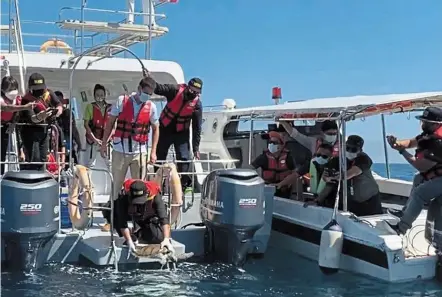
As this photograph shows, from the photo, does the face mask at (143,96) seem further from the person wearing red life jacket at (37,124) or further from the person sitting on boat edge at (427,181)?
the person sitting on boat edge at (427,181)

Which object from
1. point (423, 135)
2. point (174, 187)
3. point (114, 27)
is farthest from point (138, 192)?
point (114, 27)

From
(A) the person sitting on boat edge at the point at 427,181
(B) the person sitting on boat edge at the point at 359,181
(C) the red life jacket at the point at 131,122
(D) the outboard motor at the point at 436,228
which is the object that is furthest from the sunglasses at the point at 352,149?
(C) the red life jacket at the point at 131,122

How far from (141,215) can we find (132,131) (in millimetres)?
1032

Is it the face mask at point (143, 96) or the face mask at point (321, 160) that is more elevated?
the face mask at point (143, 96)

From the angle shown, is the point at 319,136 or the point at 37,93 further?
the point at 319,136

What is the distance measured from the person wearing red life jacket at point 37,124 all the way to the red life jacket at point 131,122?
687 millimetres

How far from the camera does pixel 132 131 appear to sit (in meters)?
7.16

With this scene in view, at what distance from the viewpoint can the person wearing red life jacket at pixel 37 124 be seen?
7039 mm

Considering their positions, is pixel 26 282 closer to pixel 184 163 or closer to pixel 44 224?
pixel 44 224

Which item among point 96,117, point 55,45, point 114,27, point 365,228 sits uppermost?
point 114,27

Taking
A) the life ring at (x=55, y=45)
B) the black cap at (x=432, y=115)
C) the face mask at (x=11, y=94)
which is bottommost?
the black cap at (x=432, y=115)

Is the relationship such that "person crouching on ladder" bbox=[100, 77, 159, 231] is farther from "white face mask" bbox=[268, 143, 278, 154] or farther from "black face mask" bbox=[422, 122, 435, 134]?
"black face mask" bbox=[422, 122, 435, 134]

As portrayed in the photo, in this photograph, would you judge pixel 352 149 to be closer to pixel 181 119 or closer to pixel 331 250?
pixel 331 250

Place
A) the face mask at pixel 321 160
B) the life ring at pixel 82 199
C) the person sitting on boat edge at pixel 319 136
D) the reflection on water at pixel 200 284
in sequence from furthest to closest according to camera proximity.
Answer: the person sitting on boat edge at pixel 319 136
the face mask at pixel 321 160
the life ring at pixel 82 199
the reflection on water at pixel 200 284
